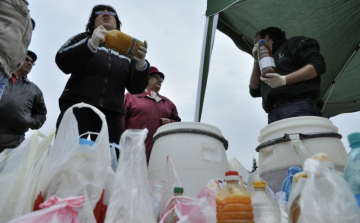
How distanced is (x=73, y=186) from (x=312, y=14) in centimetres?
258

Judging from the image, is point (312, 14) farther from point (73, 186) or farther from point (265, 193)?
point (73, 186)

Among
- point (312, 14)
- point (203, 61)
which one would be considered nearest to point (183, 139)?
point (203, 61)

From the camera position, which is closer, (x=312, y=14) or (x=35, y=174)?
(x=35, y=174)

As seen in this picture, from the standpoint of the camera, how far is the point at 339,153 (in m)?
1.01

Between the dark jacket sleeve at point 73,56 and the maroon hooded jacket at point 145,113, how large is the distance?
75 centimetres

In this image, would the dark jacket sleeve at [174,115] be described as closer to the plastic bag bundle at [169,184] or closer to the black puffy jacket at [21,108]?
the black puffy jacket at [21,108]

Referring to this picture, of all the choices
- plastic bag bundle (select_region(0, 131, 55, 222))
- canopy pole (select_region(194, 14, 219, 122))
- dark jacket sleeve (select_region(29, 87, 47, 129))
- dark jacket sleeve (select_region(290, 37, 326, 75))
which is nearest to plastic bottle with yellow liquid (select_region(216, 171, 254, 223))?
plastic bag bundle (select_region(0, 131, 55, 222))

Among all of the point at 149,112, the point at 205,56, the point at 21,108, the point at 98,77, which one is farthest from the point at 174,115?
the point at 21,108

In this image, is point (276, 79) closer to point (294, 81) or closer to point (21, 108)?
point (294, 81)

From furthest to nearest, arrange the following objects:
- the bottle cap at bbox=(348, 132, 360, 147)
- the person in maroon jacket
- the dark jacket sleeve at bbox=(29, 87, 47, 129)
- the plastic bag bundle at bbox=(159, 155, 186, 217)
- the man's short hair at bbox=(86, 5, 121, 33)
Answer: the dark jacket sleeve at bbox=(29, 87, 47, 129), the person in maroon jacket, the man's short hair at bbox=(86, 5, 121, 33), the plastic bag bundle at bbox=(159, 155, 186, 217), the bottle cap at bbox=(348, 132, 360, 147)

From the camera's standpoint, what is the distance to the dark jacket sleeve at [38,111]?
2208 millimetres

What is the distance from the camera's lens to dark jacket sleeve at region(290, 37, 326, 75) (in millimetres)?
1405

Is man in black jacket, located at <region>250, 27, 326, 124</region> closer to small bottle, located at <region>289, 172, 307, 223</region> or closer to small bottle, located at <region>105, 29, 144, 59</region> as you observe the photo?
small bottle, located at <region>105, 29, 144, 59</region>

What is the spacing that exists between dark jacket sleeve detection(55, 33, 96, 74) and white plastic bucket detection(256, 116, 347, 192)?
0.94 m
